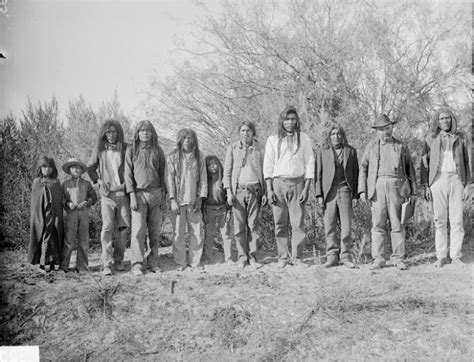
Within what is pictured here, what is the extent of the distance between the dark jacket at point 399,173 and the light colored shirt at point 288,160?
0.62 m

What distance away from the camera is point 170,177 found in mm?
5316

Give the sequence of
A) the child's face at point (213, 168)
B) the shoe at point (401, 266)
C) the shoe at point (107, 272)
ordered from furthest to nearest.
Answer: the child's face at point (213, 168) → the shoe at point (401, 266) → the shoe at point (107, 272)

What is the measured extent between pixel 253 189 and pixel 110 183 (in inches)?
63.9

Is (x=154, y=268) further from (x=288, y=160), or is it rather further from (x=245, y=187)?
(x=288, y=160)

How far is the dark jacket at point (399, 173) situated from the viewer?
5.21 metres

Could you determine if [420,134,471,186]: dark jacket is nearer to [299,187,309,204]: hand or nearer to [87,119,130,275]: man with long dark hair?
[299,187,309,204]: hand

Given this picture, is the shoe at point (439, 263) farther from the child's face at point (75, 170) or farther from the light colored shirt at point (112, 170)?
the child's face at point (75, 170)

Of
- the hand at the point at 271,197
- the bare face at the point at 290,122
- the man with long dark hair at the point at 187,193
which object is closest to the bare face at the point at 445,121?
the bare face at the point at 290,122

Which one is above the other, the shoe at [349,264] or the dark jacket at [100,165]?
the dark jacket at [100,165]

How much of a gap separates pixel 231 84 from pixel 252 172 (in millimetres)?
3551

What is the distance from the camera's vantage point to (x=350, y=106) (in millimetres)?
7680

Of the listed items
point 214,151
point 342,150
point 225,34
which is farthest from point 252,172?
point 225,34

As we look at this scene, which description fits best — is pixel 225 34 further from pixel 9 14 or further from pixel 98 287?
pixel 98 287

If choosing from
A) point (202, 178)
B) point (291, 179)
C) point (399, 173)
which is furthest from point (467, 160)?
point (202, 178)
